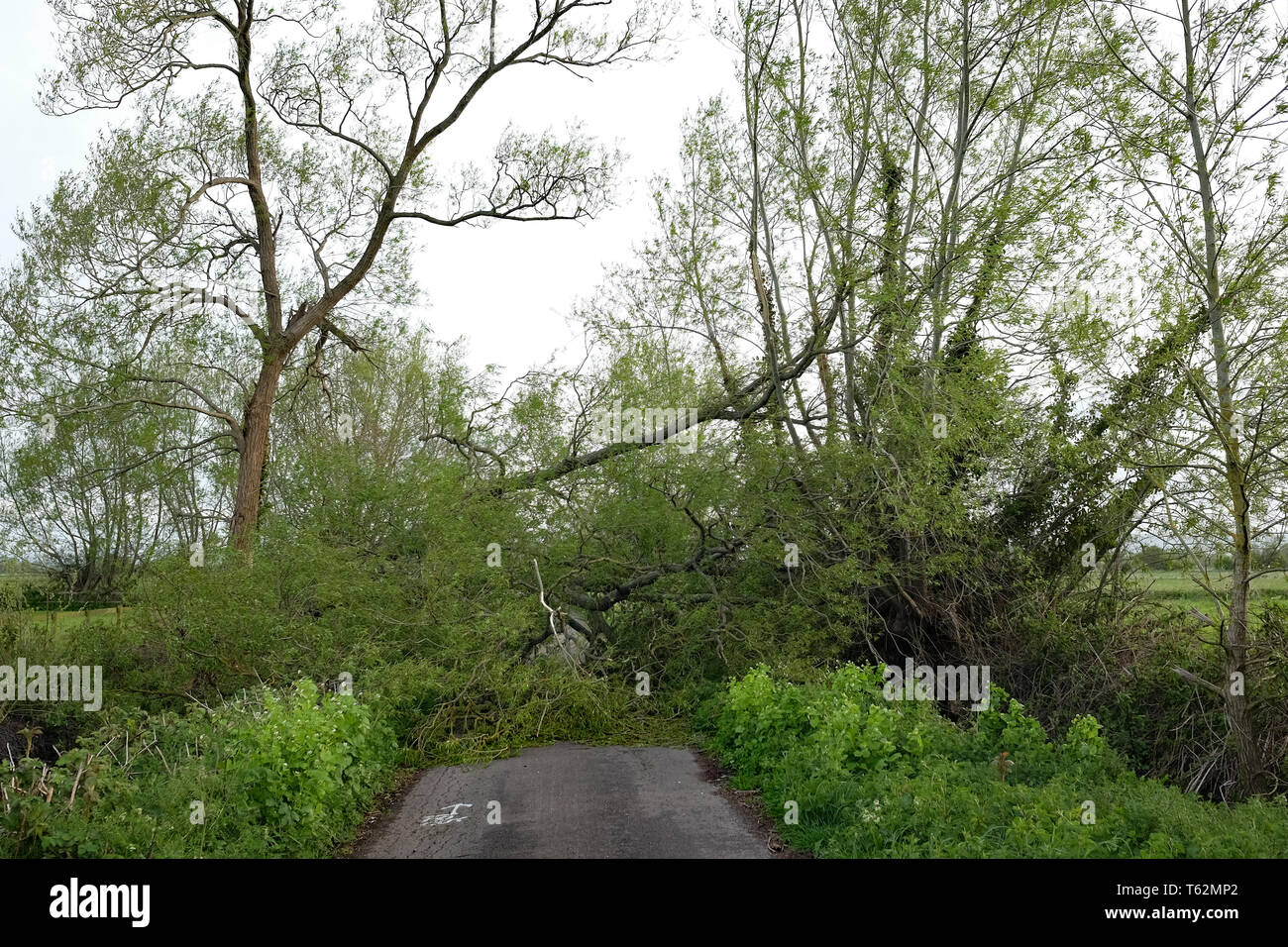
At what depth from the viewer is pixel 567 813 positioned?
838 centimetres

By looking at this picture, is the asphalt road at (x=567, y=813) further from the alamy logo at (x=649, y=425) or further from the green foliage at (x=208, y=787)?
the alamy logo at (x=649, y=425)

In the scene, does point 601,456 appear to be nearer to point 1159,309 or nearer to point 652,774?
point 652,774

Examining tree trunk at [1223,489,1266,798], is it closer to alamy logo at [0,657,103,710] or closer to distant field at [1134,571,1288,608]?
distant field at [1134,571,1288,608]

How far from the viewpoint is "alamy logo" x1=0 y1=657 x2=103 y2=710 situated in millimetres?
12930

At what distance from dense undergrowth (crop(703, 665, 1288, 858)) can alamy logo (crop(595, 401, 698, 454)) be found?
531 cm

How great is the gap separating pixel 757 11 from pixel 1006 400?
24.8 feet

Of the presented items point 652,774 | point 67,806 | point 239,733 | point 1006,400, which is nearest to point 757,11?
point 1006,400

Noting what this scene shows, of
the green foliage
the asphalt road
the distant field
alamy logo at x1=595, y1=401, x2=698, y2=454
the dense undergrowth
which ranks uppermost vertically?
alamy logo at x1=595, y1=401, x2=698, y2=454

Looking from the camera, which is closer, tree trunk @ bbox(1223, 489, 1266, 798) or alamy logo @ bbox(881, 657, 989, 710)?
tree trunk @ bbox(1223, 489, 1266, 798)
